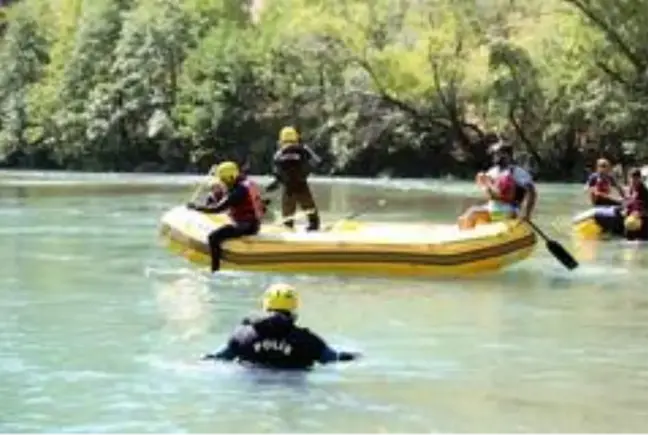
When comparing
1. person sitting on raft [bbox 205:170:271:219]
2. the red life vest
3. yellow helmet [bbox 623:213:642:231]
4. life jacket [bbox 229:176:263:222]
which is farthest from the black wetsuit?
yellow helmet [bbox 623:213:642:231]

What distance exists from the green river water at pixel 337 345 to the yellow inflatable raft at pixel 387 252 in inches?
8.1

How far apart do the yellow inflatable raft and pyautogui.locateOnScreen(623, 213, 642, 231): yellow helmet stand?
5.60 m

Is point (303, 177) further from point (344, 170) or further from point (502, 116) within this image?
point (344, 170)

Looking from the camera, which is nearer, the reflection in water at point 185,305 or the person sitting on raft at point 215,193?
the reflection in water at point 185,305

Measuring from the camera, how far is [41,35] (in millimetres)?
72375

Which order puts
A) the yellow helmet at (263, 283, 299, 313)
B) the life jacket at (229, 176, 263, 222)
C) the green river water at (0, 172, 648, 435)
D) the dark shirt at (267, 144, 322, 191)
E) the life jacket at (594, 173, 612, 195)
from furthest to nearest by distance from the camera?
the life jacket at (594, 173, 612, 195), the dark shirt at (267, 144, 322, 191), the life jacket at (229, 176, 263, 222), the yellow helmet at (263, 283, 299, 313), the green river water at (0, 172, 648, 435)

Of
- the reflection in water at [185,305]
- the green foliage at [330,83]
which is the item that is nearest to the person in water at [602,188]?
the reflection in water at [185,305]

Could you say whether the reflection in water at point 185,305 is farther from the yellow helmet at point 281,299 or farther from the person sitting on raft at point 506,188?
the person sitting on raft at point 506,188

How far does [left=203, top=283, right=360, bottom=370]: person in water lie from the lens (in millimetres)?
10203

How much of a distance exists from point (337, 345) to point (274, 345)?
70.0 inches

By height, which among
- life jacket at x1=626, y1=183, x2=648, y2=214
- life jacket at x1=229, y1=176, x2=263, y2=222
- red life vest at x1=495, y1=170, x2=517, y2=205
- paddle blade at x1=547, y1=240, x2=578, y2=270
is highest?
red life vest at x1=495, y1=170, x2=517, y2=205

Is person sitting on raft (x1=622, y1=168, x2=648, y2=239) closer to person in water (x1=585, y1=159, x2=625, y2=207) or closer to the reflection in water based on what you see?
person in water (x1=585, y1=159, x2=625, y2=207)

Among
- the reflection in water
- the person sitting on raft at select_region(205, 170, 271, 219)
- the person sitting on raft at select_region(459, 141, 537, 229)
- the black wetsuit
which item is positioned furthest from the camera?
the person sitting on raft at select_region(205, 170, 271, 219)

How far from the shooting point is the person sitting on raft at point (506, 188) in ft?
55.1
